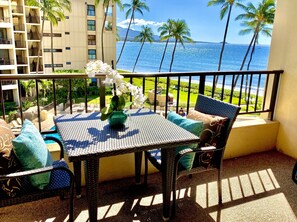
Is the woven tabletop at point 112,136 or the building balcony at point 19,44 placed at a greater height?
the building balcony at point 19,44

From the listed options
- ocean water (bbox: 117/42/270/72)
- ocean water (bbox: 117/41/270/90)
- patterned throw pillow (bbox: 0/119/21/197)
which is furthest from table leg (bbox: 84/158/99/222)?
ocean water (bbox: 117/42/270/72)

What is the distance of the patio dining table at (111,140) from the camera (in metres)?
1.61

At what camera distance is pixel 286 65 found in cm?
326

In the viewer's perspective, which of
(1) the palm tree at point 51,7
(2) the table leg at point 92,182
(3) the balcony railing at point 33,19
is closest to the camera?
(2) the table leg at point 92,182

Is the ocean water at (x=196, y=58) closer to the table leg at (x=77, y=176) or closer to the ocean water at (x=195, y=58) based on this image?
the ocean water at (x=195, y=58)

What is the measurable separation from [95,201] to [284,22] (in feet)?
9.92

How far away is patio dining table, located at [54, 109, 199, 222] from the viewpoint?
161 centimetres

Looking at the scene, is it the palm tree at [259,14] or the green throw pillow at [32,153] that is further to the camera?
the palm tree at [259,14]

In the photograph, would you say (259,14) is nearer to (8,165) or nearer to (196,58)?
(8,165)

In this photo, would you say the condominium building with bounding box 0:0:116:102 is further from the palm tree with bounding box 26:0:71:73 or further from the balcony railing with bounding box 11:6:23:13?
the palm tree with bounding box 26:0:71:73

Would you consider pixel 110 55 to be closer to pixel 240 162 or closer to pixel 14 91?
pixel 14 91

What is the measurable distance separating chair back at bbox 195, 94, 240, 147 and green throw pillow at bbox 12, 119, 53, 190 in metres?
1.40

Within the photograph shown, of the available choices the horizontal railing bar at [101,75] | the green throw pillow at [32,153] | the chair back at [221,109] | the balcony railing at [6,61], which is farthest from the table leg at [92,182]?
the balcony railing at [6,61]

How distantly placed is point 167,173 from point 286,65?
2311 mm
